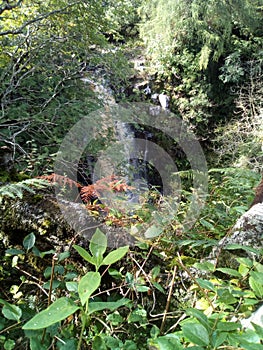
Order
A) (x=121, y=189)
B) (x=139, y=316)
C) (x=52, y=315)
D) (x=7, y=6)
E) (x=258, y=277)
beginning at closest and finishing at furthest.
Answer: (x=52, y=315), (x=258, y=277), (x=139, y=316), (x=121, y=189), (x=7, y=6)

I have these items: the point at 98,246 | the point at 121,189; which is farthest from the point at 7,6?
the point at 98,246

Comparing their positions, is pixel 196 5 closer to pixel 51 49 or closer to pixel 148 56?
pixel 148 56

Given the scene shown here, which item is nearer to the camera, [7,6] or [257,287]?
[257,287]

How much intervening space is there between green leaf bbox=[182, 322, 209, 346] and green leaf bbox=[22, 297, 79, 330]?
0.14 m

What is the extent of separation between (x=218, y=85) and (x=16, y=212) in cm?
665

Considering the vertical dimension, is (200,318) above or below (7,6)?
below

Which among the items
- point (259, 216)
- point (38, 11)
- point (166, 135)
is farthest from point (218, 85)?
point (259, 216)

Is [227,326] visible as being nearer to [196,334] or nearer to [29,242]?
[196,334]

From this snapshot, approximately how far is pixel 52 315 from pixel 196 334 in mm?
180

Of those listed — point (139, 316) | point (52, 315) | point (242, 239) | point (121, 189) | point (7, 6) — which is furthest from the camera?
point (7, 6)

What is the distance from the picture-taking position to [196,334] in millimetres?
328

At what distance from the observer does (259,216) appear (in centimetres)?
78

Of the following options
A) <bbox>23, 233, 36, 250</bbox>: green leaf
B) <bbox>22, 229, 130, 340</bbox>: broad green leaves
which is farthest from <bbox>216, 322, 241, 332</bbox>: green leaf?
<bbox>23, 233, 36, 250</bbox>: green leaf

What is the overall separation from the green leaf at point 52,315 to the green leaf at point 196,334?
14cm
